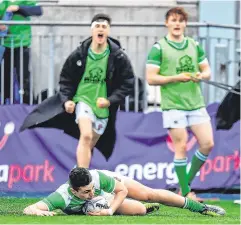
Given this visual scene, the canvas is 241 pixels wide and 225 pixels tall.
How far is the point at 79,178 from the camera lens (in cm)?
1117

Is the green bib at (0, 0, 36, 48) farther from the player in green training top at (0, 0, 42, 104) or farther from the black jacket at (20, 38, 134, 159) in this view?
the black jacket at (20, 38, 134, 159)

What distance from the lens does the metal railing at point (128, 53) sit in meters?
15.5

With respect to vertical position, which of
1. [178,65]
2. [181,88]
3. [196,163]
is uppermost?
→ [178,65]

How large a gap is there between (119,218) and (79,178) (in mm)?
573

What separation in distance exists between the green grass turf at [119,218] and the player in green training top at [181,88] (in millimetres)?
1165

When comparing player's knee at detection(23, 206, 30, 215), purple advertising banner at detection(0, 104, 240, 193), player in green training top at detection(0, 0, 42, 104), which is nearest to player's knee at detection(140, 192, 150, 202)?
player's knee at detection(23, 206, 30, 215)

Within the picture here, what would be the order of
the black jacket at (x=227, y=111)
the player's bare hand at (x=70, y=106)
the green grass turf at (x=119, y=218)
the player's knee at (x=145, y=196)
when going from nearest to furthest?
the green grass turf at (x=119, y=218)
the player's knee at (x=145, y=196)
the player's bare hand at (x=70, y=106)
the black jacket at (x=227, y=111)

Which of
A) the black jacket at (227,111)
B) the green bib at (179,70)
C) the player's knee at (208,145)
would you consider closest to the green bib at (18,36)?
the green bib at (179,70)

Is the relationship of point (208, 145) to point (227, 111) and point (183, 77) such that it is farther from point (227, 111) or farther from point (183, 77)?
point (227, 111)

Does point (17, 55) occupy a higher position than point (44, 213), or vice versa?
point (17, 55)

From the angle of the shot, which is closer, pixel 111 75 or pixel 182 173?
pixel 182 173

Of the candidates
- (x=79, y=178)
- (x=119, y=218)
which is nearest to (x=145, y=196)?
(x=119, y=218)

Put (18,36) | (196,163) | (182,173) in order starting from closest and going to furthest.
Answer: (182,173)
(196,163)
(18,36)

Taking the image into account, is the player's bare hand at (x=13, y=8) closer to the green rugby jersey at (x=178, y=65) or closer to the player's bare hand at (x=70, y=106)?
the player's bare hand at (x=70, y=106)
